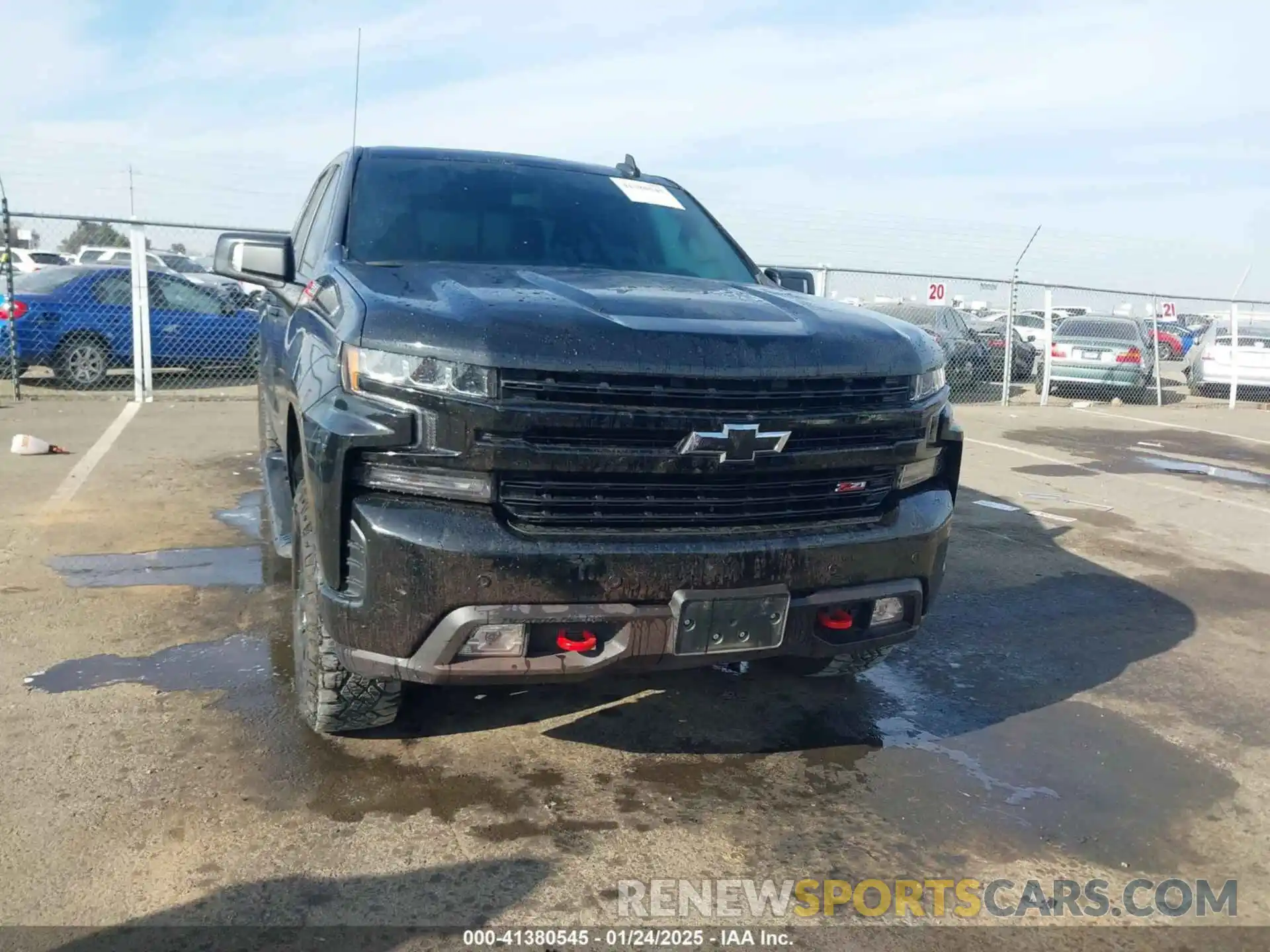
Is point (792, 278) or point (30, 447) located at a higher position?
point (792, 278)

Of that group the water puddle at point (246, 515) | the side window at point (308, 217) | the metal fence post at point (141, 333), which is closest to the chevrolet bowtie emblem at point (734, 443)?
→ the side window at point (308, 217)

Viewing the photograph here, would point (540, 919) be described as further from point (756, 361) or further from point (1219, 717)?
point (1219, 717)

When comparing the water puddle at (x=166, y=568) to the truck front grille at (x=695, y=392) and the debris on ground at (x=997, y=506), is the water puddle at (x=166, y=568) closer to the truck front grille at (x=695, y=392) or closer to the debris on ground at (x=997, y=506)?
the truck front grille at (x=695, y=392)

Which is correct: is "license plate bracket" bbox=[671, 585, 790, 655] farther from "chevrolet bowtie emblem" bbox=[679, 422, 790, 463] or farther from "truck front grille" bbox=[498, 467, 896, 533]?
"chevrolet bowtie emblem" bbox=[679, 422, 790, 463]

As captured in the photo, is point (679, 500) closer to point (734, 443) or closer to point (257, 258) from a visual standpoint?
point (734, 443)

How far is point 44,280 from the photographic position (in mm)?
12008

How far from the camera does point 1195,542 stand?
684 cm

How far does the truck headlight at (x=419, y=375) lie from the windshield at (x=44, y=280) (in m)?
10.7

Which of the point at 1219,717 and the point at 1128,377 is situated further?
the point at 1128,377

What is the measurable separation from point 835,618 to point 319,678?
1529 mm

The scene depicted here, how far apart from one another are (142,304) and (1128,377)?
13490 mm

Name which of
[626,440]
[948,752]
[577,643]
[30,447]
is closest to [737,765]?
[948,752]

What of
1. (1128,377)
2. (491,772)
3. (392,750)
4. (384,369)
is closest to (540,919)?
(491,772)

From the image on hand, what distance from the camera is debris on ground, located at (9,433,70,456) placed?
26.2 feet
